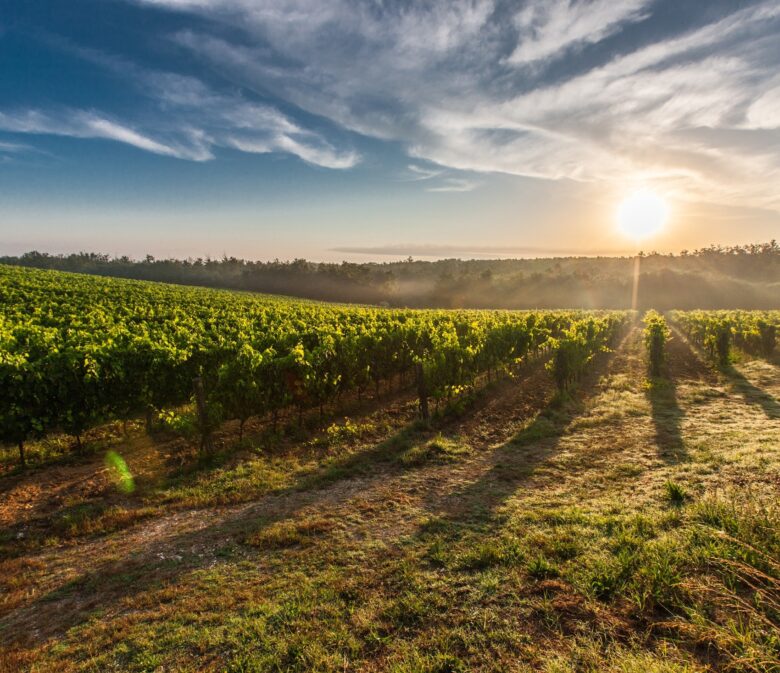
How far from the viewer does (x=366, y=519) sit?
7070mm

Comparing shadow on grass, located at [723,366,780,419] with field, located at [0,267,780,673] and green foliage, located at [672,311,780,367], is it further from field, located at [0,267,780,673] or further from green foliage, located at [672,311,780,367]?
green foliage, located at [672,311,780,367]

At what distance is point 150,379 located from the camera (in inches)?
437

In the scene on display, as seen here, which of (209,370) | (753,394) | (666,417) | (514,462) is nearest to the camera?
(514,462)

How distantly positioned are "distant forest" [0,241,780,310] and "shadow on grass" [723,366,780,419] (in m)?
68.3

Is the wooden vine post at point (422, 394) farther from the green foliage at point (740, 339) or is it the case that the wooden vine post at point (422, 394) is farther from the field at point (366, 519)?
the green foliage at point (740, 339)

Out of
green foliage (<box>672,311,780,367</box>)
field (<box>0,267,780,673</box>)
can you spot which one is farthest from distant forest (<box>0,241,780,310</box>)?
field (<box>0,267,780,673</box>)

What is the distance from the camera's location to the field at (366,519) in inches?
167

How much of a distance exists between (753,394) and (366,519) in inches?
639

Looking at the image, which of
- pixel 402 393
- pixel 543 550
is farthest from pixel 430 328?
pixel 543 550

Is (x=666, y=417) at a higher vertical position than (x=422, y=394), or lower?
lower

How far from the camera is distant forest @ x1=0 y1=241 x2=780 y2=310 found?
84.1m

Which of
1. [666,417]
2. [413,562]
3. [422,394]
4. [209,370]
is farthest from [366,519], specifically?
[666,417]

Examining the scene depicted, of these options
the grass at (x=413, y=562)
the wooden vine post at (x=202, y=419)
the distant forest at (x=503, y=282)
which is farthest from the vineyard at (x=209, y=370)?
the distant forest at (x=503, y=282)

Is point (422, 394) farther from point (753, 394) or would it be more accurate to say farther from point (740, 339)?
point (740, 339)
